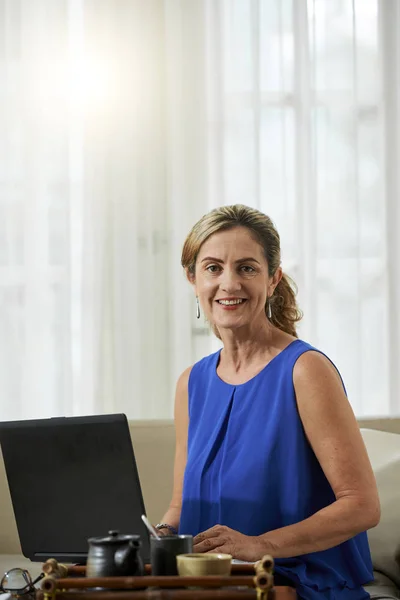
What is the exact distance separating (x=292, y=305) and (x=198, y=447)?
422 mm

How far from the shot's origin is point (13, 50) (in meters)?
3.47

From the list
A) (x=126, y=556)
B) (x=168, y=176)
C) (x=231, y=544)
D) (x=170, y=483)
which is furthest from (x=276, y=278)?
(x=168, y=176)

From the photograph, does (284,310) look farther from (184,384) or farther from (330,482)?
(330,482)

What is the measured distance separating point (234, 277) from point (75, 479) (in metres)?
0.61

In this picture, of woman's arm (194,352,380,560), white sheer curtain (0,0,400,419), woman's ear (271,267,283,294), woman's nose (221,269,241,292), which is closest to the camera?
woman's arm (194,352,380,560)

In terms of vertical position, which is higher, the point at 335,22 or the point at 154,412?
the point at 335,22

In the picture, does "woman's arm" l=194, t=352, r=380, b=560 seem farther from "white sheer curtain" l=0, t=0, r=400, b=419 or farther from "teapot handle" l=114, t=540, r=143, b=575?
"white sheer curtain" l=0, t=0, r=400, b=419

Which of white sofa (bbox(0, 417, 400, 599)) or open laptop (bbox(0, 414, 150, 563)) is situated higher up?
open laptop (bbox(0, 414, 150, 563))

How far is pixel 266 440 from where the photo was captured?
69.7 inches

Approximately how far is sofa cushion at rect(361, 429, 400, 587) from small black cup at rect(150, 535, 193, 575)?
45.6 inches

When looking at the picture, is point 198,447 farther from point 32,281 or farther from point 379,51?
point 379,51

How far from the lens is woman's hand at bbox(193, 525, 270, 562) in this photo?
153cm

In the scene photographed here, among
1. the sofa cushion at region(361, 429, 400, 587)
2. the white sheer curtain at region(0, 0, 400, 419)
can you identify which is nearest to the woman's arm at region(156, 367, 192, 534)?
the sofa cushion at region(361, 429, 400, 587)

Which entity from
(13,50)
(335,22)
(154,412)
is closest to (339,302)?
(154,412)
